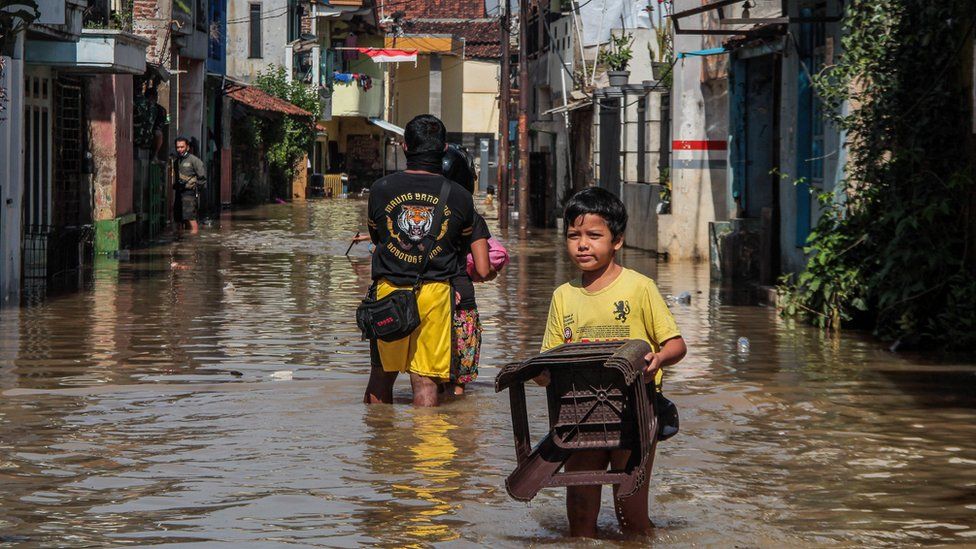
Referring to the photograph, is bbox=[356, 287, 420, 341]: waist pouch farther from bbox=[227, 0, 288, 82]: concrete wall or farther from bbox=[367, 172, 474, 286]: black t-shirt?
bbox=[227, 0, 288, 82]: concrete wall

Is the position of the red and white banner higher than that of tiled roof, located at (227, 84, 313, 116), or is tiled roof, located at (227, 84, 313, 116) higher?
the red and white banner

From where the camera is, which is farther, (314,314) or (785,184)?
(785,184)

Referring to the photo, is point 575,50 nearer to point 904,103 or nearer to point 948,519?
point 904,103

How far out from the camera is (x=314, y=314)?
15.4 m

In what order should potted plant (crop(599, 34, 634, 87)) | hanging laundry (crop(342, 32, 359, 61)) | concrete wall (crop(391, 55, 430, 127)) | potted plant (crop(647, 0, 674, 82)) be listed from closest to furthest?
potted plant (crop(647, 0, 674, 82)), potted plant (crop(599, 34, 634, 87)), hanging laundry (crop(342, 32, 359, 61)), concrete wall (crop(391, 55, 430, 127))

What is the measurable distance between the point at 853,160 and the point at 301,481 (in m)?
8.56

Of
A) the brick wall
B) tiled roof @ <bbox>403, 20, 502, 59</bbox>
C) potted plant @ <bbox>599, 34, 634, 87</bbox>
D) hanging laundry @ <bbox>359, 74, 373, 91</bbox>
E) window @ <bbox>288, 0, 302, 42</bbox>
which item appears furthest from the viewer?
tiled roof @ <bbox>403, 20, 502, 59</bbox>

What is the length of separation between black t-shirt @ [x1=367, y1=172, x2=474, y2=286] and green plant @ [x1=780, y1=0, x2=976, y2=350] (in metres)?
5.03

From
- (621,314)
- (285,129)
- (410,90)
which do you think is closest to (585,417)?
(621,314)

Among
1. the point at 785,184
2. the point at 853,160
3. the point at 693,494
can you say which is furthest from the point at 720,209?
the point at 693,494

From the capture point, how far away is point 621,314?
5863mm

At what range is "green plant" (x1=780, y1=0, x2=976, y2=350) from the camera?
12.5 metres

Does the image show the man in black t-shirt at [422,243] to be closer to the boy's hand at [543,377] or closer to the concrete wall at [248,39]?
the boy's hand at [543,377]

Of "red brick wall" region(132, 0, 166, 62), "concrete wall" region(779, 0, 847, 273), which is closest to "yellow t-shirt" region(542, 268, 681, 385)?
"concrete wall" region(779, 0, 847, 273)
